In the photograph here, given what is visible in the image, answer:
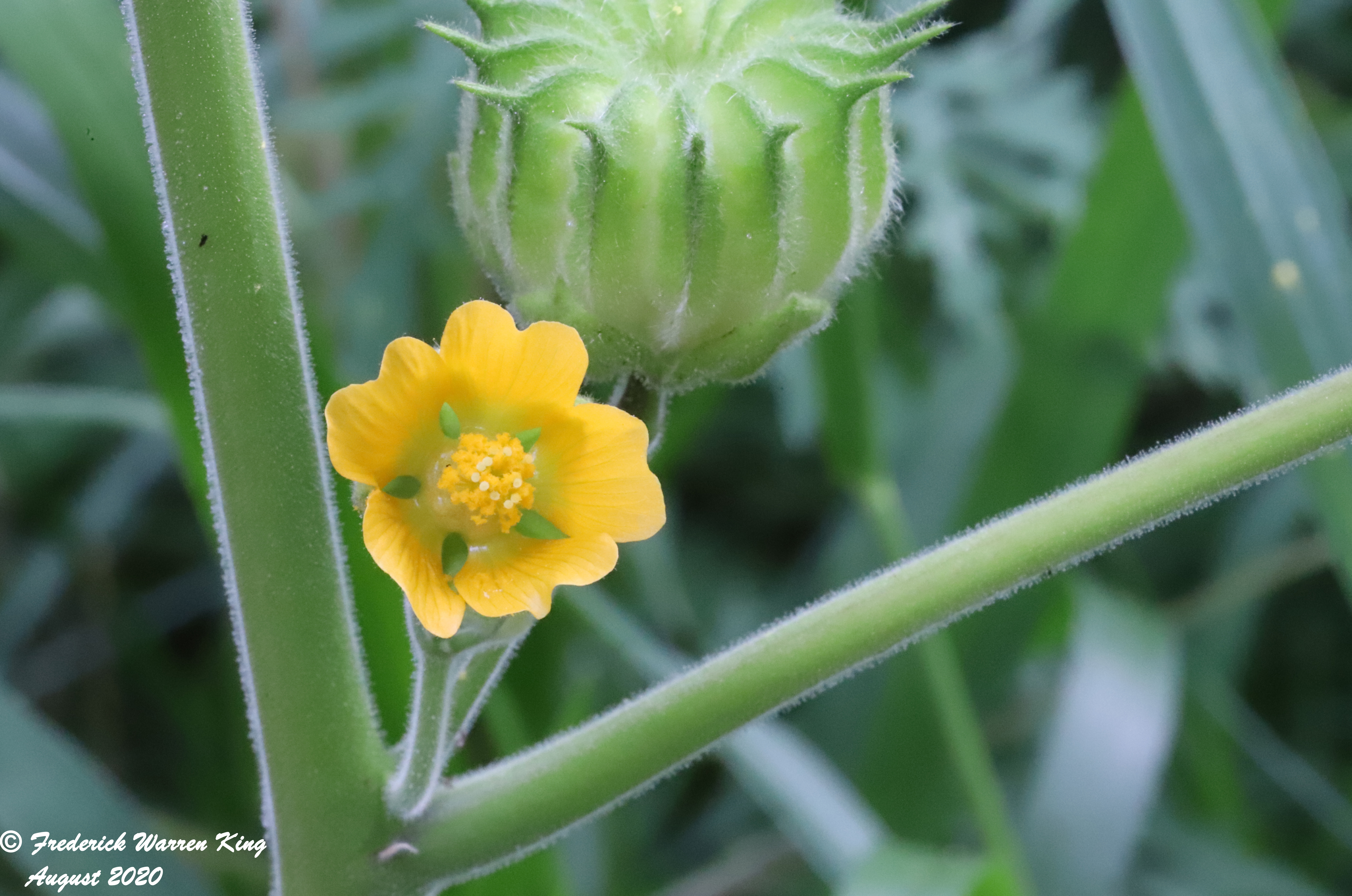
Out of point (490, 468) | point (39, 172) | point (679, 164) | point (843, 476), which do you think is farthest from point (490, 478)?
point (39, 172)

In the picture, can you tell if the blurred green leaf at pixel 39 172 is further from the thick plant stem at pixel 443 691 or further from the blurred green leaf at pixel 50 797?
the thick plant stem at pixel 443 691

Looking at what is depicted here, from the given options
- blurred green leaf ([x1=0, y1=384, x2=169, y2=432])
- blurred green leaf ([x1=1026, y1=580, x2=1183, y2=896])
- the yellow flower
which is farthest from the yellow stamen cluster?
blurred green leaf ([x1=1026, y1=580, x2=1183, y2=896])

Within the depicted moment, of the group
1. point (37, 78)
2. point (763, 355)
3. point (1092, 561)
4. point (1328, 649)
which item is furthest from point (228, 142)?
point (1328, 649)

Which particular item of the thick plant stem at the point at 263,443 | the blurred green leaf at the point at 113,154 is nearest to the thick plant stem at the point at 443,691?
the thick plant stem at the point at 263,443

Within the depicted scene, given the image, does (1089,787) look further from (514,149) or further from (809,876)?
(514,149)

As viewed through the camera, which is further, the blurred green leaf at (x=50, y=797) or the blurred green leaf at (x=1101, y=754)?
the blurred green leaf at (x=1101, y=754)

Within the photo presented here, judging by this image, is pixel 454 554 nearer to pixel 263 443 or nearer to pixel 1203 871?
pixel 263 443
